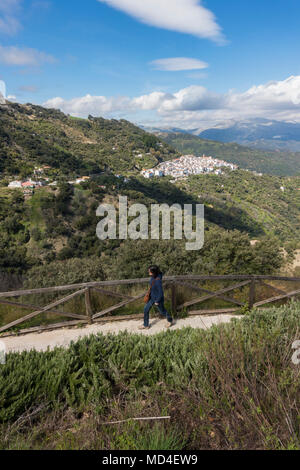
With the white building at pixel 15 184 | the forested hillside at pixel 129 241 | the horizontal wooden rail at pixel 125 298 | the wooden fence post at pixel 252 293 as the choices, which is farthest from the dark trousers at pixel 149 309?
the white building at pixel 15 184

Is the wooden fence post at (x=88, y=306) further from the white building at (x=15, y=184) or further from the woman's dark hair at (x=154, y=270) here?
the white building at (x=15, y=184)

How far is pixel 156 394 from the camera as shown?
228 centimetres

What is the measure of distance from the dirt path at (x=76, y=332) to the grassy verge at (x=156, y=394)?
1.29 metres

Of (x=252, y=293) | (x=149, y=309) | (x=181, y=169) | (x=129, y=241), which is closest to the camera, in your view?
(x=149, y=309)

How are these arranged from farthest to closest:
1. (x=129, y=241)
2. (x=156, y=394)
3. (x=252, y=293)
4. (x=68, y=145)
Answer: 1. (x=68, y=145)
2. (x=129, y=241)
3. (x=252, y=293)
4. (x=156, y=394)

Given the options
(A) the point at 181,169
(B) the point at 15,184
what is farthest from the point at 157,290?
(A) the point at 181,169

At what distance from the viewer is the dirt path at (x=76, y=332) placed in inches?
162

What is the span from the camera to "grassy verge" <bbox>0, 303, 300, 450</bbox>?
172 cm

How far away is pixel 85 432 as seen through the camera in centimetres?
184

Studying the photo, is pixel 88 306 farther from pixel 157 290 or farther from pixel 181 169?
pixel 181 169

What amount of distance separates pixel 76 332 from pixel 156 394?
263 centimetres

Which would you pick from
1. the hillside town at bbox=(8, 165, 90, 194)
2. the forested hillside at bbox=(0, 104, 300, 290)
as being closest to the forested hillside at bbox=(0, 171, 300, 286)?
the forested hillside at bbox=(0, 104, 300, 290)

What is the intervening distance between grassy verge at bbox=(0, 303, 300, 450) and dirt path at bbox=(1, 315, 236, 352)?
1290 mm
